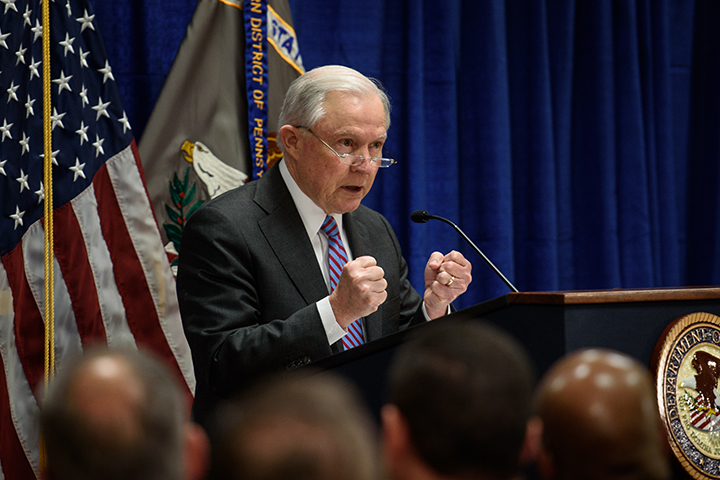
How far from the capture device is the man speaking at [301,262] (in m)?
1.86

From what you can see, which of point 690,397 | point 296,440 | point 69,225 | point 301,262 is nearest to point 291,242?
point 301,262

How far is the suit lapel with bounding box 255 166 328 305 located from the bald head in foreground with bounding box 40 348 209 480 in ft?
5.12

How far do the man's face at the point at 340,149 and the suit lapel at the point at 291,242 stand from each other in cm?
11

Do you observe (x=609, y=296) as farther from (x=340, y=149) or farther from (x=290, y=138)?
(x=290, y=138)

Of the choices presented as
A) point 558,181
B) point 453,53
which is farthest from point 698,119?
point 453,53

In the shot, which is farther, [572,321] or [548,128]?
[548,128]

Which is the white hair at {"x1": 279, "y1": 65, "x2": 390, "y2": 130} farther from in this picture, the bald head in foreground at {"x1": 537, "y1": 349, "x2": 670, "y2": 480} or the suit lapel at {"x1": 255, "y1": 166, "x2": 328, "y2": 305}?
the bald head in foreground at {"x1": 537, "y1": 349, "x2": 670, "y2": 480}

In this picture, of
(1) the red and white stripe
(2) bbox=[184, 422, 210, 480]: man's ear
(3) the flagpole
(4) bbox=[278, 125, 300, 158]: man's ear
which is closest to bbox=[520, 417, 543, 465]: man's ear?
(2) bbox=[184, 422, 210, 480]: man's ear

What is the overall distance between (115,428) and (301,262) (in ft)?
5.37

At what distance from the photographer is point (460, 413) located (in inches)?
25.9

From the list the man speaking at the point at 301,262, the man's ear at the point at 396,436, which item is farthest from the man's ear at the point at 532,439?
the man speaking at the point at 301,262

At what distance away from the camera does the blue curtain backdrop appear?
4055mm

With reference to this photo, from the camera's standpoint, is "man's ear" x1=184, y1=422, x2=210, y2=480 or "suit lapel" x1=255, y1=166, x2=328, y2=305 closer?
"man's ear" x1=184, y1=422, x2=210, y2=480

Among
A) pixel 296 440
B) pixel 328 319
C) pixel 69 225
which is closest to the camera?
pixel 296 440
